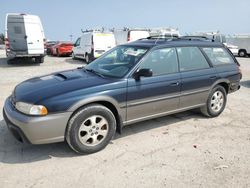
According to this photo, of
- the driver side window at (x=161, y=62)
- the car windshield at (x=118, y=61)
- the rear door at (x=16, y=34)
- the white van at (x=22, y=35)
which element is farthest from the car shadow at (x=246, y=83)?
the rear door at (x=16, y=34)

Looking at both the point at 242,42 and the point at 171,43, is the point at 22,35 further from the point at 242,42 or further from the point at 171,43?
the point at 242,42

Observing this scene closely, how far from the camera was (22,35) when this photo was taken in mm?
13266

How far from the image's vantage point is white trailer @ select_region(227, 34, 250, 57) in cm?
2172

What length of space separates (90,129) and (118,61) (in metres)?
1.46

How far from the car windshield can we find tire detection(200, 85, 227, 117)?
1839 millimetres

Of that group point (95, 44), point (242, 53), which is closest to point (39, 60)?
point (95, 44)

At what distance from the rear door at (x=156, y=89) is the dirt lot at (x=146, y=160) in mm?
457

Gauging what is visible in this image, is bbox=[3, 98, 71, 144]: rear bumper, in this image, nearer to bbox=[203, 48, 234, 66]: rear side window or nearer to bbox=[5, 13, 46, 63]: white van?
bbox=[203, 48, 234, 66]: rear side window

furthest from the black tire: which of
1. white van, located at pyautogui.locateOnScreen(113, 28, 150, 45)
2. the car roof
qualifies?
the car roof

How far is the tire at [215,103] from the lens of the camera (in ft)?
16.9

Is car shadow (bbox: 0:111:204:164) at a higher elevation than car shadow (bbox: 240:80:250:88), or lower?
higher

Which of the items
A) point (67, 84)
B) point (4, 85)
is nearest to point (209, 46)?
point (67, 84)

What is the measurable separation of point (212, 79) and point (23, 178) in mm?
3810

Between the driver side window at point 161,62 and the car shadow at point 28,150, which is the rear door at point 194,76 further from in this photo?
the car shadow at point 28,150
